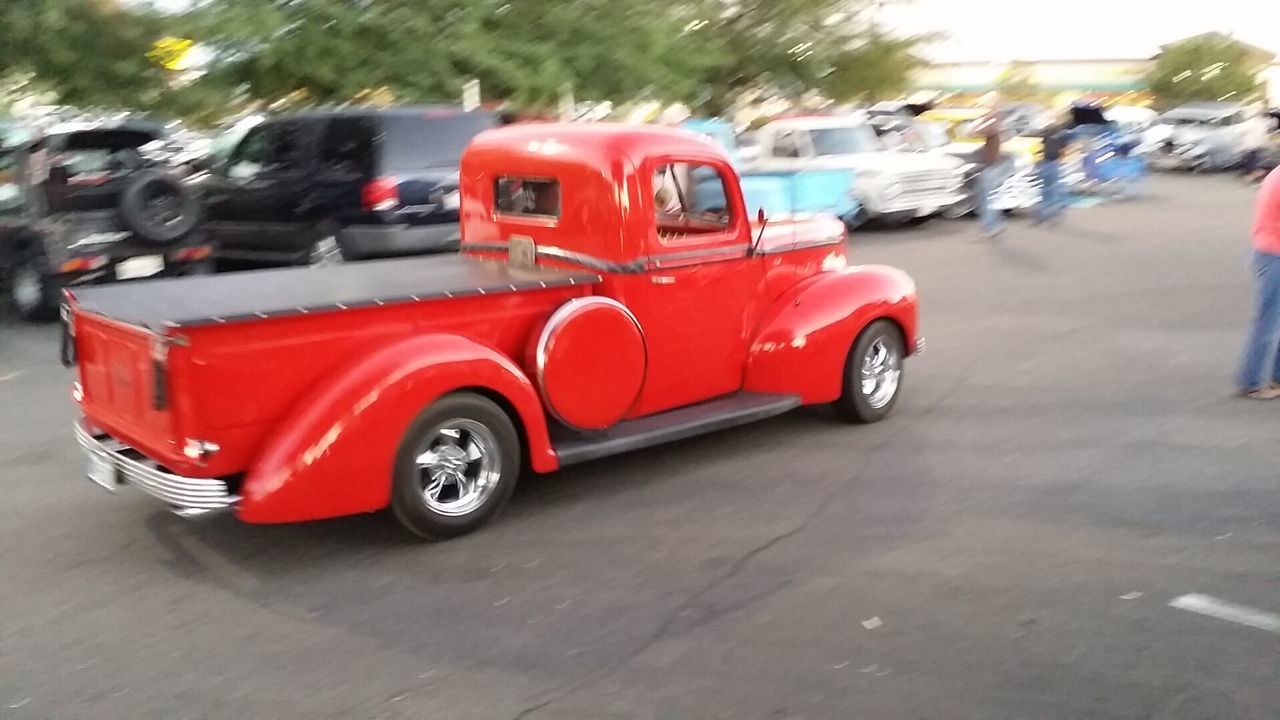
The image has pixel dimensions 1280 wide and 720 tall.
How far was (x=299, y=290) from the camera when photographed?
4.90m

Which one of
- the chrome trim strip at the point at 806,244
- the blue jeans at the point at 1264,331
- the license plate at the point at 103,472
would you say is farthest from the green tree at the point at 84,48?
the blue jeans at the point at 1264,331

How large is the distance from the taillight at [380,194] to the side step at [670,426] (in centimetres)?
495

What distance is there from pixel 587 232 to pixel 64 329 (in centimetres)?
257

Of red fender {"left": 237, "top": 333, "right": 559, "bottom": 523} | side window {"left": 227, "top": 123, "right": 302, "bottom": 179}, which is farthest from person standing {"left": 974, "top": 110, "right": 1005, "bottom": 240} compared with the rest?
red fender {"left": 237, "top": 333, "right": 559, "bottom": 523}

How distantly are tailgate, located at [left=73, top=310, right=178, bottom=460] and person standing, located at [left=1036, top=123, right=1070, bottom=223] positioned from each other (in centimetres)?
1469

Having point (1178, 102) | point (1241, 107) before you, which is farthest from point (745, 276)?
point (1178, 102)

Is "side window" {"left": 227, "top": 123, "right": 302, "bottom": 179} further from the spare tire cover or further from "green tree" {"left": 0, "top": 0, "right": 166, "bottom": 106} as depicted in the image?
the spare tire cover

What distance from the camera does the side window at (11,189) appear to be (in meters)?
10.1

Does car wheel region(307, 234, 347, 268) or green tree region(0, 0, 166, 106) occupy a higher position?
green tree region(0, 0, 166, 106)

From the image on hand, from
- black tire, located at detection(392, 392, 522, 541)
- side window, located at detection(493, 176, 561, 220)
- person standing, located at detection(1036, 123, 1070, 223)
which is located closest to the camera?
black tire, located at detection(392, 392, 522, 541)

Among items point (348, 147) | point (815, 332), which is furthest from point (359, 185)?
point (815, 332)

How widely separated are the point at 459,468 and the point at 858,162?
12.1m

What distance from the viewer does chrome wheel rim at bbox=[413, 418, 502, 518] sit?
477cm

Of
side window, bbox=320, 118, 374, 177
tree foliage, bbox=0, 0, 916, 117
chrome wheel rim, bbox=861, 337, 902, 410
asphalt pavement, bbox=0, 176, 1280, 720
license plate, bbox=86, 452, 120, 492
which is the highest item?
tree foliage, bbox=0, 0, 916, 117
